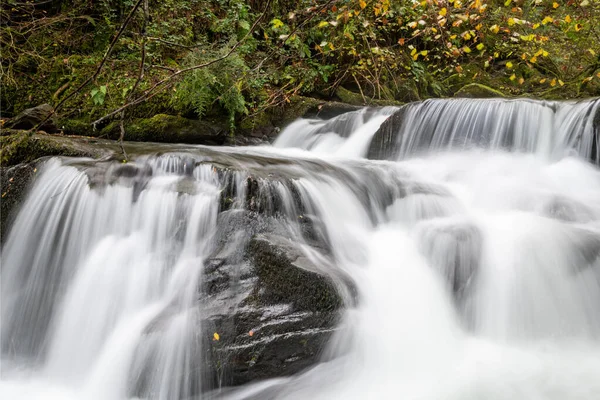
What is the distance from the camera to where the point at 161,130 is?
254 inches

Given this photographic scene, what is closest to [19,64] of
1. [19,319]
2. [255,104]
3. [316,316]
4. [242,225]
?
[255,104]

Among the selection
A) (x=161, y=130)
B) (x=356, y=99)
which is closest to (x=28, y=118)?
(x=161, y=130)

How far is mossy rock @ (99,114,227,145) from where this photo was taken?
20.9 ft

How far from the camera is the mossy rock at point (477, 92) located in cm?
945

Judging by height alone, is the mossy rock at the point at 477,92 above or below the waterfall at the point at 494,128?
above

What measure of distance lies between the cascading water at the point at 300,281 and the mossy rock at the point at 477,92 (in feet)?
17.2

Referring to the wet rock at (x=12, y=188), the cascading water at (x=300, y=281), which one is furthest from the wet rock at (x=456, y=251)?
the wet rock at (x=12, y=188)

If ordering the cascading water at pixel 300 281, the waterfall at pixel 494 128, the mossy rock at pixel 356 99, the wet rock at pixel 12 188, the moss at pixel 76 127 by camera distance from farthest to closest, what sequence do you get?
1. the mossy rock at pixel 356 99
2. the moss at pixel 76 127
3. the waterfall at pixel 494 128
4. the wet rock at pixel 12 188
5. the cascading water at pixel 300 281

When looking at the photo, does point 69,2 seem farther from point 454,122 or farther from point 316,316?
point 316,316

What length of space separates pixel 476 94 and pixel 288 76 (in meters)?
4.65

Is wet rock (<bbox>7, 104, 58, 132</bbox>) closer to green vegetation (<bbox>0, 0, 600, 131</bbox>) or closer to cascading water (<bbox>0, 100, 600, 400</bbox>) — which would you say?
green vegetation (<bbox>0, 0, 600, 131</bbox>)

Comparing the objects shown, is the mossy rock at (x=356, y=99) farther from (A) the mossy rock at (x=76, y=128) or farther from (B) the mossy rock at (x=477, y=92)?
(A) the mossy rock at (x=76, y=128)

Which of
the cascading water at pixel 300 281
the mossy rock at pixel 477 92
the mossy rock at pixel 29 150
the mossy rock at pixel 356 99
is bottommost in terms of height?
the cascading water at pixel 300 281

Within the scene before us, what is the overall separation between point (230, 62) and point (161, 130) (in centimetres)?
169
